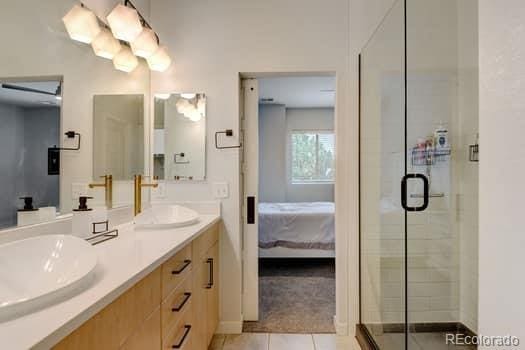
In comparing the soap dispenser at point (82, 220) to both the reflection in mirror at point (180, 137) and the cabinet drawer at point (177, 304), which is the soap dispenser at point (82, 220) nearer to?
the cabinet drawer at point (177, 304)

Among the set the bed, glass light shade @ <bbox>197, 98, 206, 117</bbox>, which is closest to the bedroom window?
the bed

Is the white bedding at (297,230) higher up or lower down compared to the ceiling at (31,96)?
lower down

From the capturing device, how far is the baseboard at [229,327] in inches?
85.4

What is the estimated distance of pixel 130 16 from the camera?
1785 mm

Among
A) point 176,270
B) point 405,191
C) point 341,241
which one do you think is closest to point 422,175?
point 405,191

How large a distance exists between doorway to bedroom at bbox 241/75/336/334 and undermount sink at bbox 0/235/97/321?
147cm

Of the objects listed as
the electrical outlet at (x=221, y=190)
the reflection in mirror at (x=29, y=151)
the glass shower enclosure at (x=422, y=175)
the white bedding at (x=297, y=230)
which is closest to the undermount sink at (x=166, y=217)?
the electrical outlet at (x=221, y=190)

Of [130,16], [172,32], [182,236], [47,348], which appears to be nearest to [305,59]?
[172,32]

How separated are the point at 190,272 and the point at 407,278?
4.26 ft

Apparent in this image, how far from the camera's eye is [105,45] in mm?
1738

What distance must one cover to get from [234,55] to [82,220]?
1.54m

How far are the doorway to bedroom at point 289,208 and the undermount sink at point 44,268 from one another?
1466 mm

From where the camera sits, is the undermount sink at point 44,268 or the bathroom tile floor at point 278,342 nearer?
the undermount sink at point 44,268
